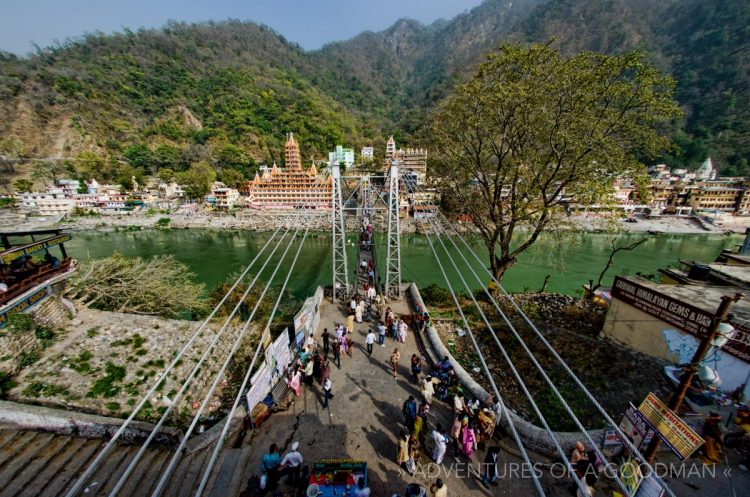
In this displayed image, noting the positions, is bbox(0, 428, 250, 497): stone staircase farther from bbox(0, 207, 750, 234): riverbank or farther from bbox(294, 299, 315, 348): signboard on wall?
bbox(0, 207, 750, 234): riverbank

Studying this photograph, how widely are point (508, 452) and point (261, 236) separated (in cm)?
4349

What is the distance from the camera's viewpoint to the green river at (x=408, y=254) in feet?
85.6

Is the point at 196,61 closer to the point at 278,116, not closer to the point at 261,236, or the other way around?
the point at 278,116

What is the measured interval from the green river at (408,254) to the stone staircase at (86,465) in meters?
16.7

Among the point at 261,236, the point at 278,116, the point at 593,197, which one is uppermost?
the point at 278,116

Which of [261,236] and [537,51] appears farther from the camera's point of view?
[261,236]

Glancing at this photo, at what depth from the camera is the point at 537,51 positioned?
916 cm

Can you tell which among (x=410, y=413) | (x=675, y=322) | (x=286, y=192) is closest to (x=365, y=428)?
(x=410, y=413)

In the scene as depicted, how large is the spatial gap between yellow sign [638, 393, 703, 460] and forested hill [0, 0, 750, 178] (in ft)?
158

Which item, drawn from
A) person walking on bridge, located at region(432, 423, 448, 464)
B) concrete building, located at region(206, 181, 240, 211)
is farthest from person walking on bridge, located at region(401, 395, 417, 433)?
concrete building, located at region(206, 181, 240, 211)

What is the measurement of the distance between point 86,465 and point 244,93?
114476mm

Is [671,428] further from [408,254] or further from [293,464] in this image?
[408,254]

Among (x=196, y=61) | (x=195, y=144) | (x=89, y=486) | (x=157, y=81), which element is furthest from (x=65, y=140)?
(x=89, y=486)

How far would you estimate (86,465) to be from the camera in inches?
228
